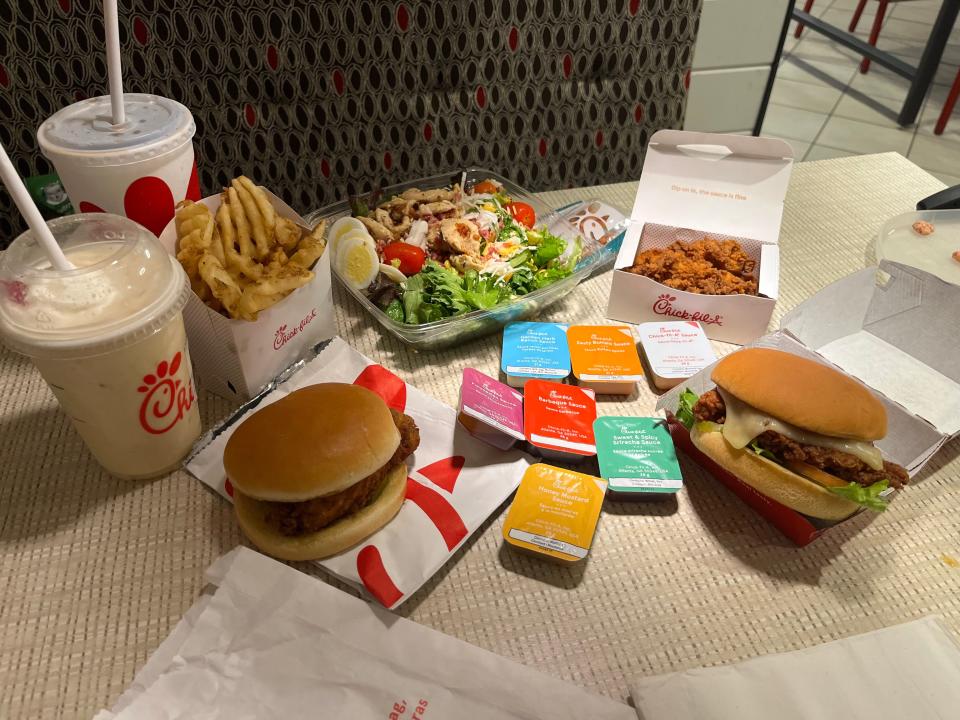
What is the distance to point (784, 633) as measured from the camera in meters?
0.91

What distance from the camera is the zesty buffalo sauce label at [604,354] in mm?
1217

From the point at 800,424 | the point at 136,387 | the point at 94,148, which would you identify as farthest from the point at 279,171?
the point at 800,424

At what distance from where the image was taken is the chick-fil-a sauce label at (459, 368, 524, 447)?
3.49 ft

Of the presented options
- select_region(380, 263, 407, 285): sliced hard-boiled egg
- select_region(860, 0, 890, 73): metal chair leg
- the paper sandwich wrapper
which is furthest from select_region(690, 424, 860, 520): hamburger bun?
select_region(860, 0, 890, 73): metal chair leg

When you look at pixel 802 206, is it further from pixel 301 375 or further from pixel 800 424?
pixel 301 375

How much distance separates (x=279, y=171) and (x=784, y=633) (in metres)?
1.51

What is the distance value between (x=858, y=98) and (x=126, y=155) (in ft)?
15.8

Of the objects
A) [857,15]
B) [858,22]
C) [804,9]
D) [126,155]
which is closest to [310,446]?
[126,155]

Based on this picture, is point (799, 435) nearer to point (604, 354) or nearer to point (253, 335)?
point (604, 354)

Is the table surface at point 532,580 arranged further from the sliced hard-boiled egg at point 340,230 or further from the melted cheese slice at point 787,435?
the sliced hard-boiled egg at point 340,230

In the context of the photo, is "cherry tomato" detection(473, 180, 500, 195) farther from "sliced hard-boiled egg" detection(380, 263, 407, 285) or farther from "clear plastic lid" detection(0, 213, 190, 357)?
"clear plastic lid" detection(0, 213, 190, 357)

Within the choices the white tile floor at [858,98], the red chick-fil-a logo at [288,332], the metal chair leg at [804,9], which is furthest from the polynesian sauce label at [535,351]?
the metal chair leg at [804,9]

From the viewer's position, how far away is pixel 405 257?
55.3 inches

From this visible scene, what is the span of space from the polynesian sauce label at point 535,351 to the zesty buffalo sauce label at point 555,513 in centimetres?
23
